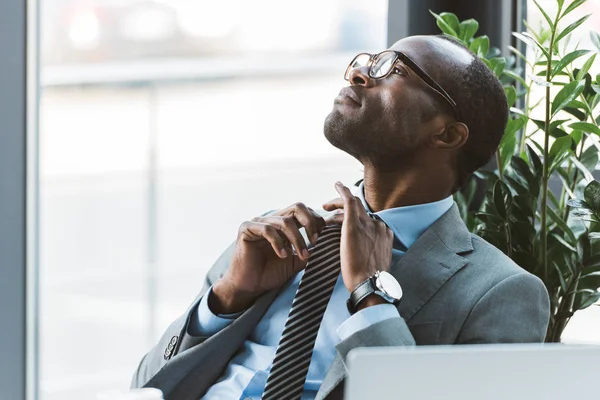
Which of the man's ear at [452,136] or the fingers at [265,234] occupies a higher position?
the man's ear at [452,136]

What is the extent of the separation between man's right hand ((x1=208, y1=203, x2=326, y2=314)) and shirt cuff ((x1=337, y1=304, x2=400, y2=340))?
8.3 inches

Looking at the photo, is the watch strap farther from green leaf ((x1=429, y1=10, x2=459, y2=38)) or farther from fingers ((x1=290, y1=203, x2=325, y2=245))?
green leaf ((x1=429, y1=10, x2=459, y2=38))

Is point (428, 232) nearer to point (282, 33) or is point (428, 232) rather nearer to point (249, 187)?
point (249, 187)

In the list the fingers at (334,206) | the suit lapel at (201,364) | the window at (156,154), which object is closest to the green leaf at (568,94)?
the fingers at (334,206)

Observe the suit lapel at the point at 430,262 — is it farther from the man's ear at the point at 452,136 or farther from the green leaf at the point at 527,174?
the green leaf at the point at 527,174

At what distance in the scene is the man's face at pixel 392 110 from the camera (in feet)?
5.89

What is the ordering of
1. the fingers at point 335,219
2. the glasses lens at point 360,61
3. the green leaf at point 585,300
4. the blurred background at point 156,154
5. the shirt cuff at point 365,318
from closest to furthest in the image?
the shirt cuff at point 365,318
the fingers at point 335,219
the glasses lens at point 360,61
the green leaf at point 585,300
the blurred background at point 156,154

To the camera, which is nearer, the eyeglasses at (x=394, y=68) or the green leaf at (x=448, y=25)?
the eyeglasses at (x=394, y=68)

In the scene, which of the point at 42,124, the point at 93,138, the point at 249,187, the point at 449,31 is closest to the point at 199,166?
the point at 249,187

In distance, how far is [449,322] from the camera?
1645 mm

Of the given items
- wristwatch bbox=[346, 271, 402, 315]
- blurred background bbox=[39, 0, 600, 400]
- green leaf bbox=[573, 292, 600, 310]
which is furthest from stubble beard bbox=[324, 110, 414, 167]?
blurred background bbox=[39, 0, 600, 400]

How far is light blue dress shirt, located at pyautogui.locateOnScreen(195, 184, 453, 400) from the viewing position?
172 cm

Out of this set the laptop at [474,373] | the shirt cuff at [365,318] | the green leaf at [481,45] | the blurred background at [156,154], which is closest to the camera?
the laptop at [474,373]

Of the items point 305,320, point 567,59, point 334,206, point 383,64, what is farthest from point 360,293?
point 567,59
